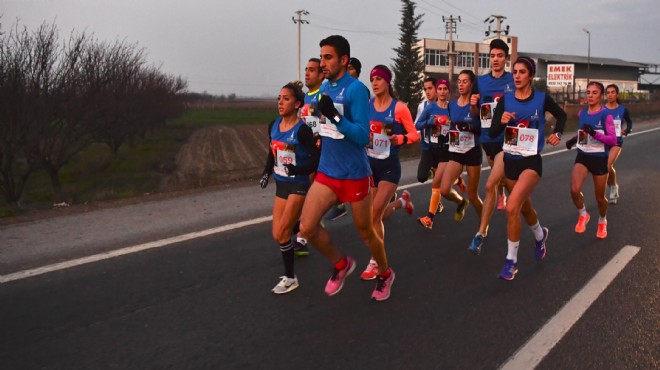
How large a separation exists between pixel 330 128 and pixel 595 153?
430 centimetres

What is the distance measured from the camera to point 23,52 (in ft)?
55.3

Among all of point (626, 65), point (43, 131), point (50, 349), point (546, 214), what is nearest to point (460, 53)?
point (626, 65)

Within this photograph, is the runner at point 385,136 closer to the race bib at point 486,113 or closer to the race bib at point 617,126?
the race bib at point 486,113

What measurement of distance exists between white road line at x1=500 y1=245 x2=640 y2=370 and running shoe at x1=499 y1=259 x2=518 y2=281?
1.91ft

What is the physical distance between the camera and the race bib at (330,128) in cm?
390

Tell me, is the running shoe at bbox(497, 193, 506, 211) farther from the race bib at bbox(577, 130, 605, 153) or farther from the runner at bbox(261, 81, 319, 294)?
the runner at bbox(261, 81, 319, 294)

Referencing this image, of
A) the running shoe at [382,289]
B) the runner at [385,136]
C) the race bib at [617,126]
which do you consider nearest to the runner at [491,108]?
the runner at [385,136]

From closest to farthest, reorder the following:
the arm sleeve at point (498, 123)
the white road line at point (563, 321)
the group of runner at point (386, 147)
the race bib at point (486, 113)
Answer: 1. the white road line at point (563, 321)
2. the group of runner at point (386, 147)
3. the arm sleeve at point (498, 123)
4. the race bib at point (486, 113)

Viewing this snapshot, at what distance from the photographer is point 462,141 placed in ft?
21.9

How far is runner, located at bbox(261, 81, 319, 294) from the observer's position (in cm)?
454

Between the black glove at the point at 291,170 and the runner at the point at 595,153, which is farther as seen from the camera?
the runner at the point at 595,153

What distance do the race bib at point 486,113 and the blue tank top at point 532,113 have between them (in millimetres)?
1121

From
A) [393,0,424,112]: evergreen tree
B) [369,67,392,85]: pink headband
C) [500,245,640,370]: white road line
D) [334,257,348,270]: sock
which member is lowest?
[500,245,640,370]: white road line

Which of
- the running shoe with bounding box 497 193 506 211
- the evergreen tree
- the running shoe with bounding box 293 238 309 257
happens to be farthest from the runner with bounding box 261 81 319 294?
the evergreen tree
